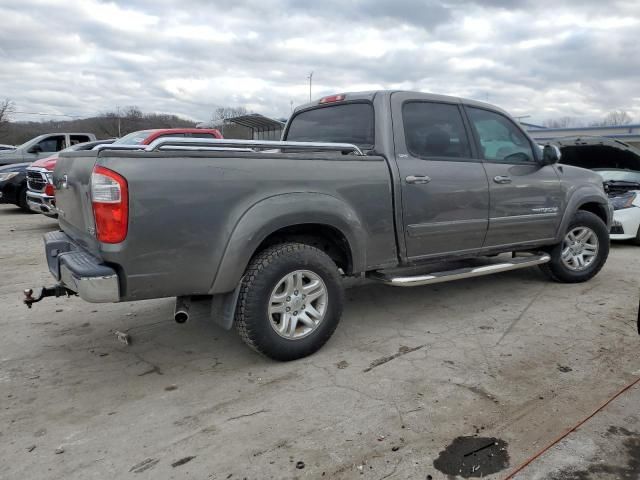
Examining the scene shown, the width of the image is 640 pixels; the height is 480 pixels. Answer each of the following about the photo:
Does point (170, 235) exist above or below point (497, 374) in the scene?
above

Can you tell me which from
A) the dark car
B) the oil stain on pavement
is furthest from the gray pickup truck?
the dark car

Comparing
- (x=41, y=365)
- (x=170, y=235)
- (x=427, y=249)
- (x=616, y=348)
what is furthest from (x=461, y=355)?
(x=41, y=365)

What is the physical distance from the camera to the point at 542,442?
2566mm

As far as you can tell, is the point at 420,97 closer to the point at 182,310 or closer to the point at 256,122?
the point at 182,310

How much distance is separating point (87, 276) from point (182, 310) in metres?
0.67

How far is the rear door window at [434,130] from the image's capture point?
4.17 meters

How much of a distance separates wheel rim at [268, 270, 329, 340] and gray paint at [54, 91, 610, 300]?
0.35 meters

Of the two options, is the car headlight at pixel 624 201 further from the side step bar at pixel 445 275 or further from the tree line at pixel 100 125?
the tree line at pixel 100 125

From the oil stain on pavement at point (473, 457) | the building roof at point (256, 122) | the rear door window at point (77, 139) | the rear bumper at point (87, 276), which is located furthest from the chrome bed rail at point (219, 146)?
the rear door window at point (77, 139)

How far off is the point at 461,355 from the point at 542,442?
1105 mm

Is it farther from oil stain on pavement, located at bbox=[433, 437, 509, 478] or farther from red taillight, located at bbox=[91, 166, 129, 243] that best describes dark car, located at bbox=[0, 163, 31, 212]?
oil stain on pavement, located at bbox=[433, 437, 509, 478]

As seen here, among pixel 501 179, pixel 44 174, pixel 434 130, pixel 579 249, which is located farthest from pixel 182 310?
pixel 44 174

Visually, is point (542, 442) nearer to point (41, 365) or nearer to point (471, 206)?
point (471, 206)

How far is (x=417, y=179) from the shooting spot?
4004mm
